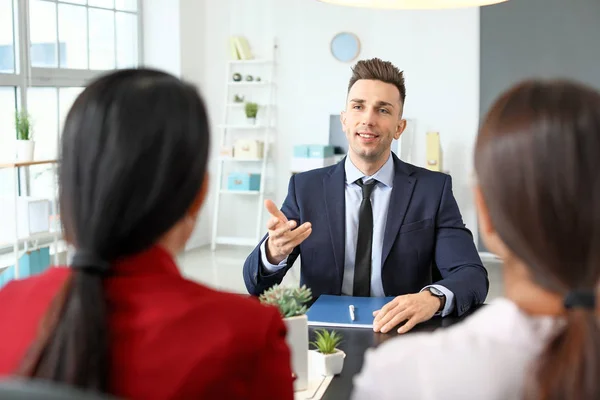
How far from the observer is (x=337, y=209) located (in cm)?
268

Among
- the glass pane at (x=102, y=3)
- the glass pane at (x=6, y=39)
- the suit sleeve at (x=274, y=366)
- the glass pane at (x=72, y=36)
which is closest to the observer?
the suit sleeve at (x=274, y=366)

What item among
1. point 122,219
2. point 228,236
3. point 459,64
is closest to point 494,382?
point 122,219

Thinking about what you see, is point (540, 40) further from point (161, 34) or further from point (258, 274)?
point (258, 274)

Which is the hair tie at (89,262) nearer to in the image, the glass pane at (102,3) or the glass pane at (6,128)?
the glass pane at (6,128)

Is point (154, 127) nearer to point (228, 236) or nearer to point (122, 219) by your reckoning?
point (122, 219)

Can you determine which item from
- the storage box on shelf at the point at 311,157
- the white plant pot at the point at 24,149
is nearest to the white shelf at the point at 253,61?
the storage box on shelf at the point at 311,157

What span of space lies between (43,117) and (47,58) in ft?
1.45

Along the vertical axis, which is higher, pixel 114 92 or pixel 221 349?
pixel 114 92

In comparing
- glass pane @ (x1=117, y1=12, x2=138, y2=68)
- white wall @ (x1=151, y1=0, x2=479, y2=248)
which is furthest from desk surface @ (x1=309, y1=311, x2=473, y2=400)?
glass pane @ (x1=117, y1=12, x2=138, y2=68)

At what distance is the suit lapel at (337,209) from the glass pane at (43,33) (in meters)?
3.65

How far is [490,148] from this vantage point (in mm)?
1014

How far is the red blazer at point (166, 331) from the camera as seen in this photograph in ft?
3.40

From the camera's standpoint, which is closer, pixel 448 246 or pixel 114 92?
pixel 114 92

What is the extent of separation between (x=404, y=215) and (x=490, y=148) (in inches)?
63.8
